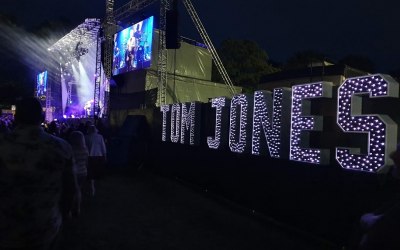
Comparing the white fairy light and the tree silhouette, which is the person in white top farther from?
the tree silhouette

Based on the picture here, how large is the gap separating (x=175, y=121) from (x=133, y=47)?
35.8 ft

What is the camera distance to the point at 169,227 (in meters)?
7.63

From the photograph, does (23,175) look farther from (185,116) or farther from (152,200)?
(185,116)

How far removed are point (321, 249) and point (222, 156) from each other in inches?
171

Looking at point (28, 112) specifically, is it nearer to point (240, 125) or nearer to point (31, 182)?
point (31, 182)

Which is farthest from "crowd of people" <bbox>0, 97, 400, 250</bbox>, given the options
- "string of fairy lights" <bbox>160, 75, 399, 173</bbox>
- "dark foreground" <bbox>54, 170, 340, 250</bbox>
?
"dark foreground" <bbox>54, 170, 340, 250</bbox>

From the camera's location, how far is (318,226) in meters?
6.86

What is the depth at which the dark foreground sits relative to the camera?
6.59m

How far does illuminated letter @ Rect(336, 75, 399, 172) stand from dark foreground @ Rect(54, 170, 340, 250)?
153 centimetres

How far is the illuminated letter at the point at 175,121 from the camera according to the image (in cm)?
1302

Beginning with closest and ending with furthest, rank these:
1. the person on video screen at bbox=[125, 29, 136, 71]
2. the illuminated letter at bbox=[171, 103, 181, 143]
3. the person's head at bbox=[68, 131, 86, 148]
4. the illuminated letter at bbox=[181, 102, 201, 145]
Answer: the person's head at bbox=[68, 131, 86, 148] < the illuminated letter at bbox=[181, 102, 201, 145] < the illuminated letter at bbox=[171, 103, 181, 143] < the person on video screen at bbox=[125, 29, 136, 71]

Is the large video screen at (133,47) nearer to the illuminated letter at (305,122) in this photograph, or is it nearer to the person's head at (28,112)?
the illuminated letter at (305,122)

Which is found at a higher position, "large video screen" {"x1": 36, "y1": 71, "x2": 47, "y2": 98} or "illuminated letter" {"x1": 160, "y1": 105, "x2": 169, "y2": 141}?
"large video screen" {"x1": 36, "y1": 71, "x2": 47, "y2": 98}

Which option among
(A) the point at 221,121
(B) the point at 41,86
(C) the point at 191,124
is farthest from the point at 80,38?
(A) the point at 221,121
